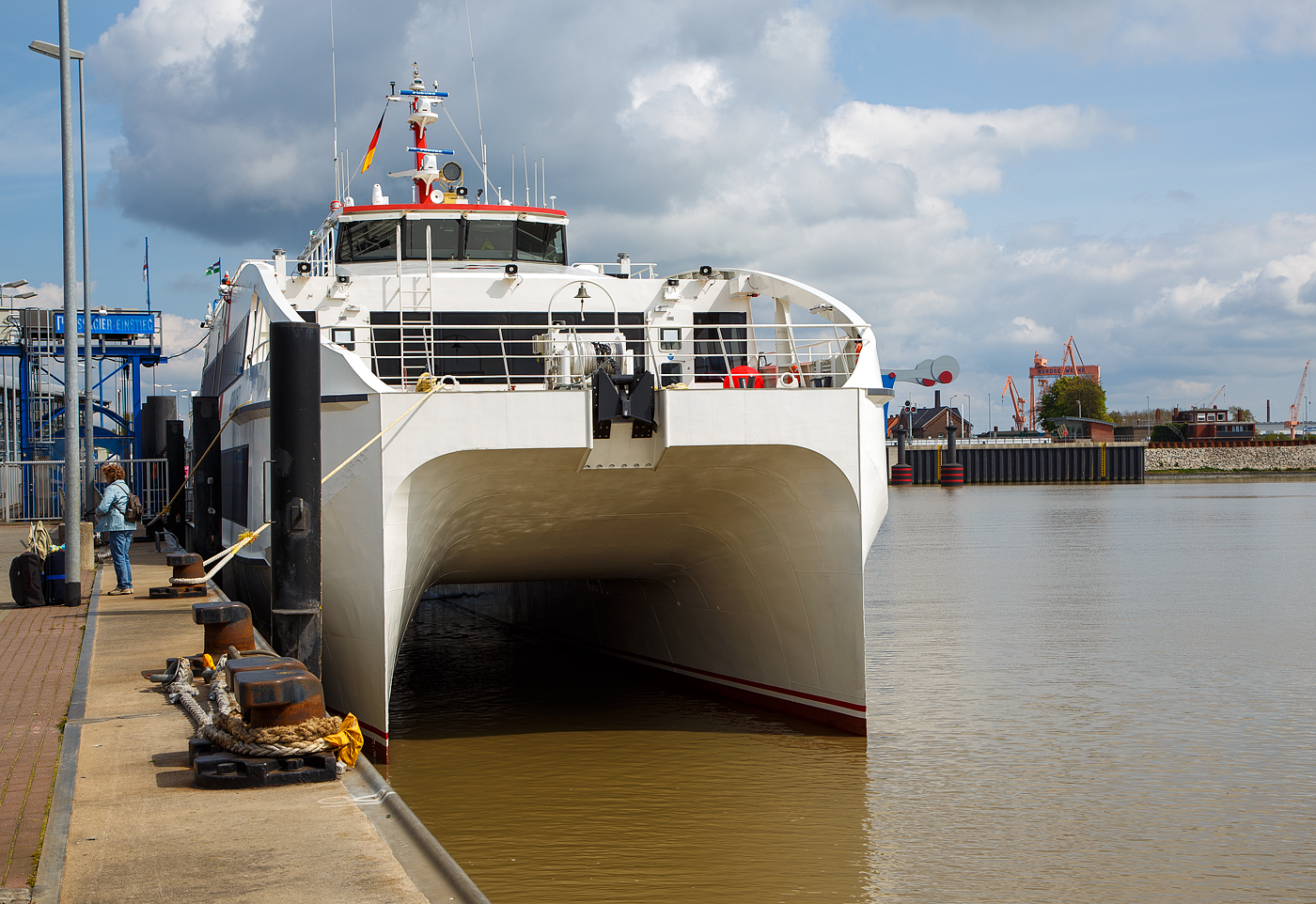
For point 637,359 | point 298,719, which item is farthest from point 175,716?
point 637,359

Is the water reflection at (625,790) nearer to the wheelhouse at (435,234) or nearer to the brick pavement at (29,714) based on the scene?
the brick pavement at (29,714)

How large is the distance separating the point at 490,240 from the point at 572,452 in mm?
5607

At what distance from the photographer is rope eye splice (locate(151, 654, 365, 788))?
5359 mm

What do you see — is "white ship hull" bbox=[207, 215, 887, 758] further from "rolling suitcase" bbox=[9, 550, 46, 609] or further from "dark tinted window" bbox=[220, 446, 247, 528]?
"rolling suitcase" bbox=[9, 550, 46, 609]

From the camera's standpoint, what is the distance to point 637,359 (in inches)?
461

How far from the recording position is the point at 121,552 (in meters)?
12.2

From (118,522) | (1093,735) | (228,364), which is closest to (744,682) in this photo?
(1093,735)

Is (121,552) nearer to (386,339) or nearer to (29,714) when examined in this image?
(386,339)

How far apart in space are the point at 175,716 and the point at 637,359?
6.28 metres

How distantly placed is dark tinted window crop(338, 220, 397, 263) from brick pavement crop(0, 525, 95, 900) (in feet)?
16.6

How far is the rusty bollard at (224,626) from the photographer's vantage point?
748 cm

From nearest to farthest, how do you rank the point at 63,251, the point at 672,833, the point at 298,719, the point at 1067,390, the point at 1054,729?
1. the point at 298,719
2. the point at 672,833
3. the point at 1054,729
4. the point at 63,251
5. the point at 1067,390

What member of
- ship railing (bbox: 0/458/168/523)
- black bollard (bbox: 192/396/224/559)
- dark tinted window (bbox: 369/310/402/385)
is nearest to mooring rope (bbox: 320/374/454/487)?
dark tinted window (bbox: 369/310/402/385)

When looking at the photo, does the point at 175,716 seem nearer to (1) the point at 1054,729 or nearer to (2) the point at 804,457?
(2) the point at 804,457
